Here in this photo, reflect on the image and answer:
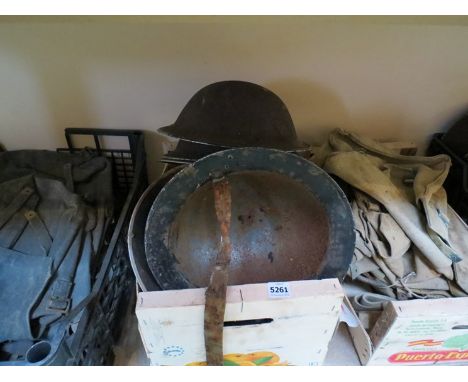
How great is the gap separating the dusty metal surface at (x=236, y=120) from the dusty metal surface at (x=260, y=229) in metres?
0.09

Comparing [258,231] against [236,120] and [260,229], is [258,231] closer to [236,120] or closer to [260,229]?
[260,229]

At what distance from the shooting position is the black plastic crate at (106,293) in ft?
1.88

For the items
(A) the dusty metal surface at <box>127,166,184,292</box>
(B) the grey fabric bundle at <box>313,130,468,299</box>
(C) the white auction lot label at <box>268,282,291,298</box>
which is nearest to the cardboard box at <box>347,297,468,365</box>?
(B) the grey fabric bundle at <box>313,130,468,299</box>

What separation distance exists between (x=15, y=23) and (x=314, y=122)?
32.2 inches

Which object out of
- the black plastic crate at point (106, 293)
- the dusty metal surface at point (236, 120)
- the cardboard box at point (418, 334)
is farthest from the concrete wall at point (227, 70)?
the cardboard box at point (418, 334)

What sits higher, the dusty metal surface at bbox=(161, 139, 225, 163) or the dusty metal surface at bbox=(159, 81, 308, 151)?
the dusty metal surface at bbox=(159, 81, 308, 151)

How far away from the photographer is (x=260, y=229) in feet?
1.91

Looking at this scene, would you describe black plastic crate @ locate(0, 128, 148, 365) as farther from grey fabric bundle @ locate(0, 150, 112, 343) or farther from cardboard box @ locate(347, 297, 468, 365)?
cardboard box @ locate(347, 297, 468, 365)

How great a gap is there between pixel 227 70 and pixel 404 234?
0.59 metres

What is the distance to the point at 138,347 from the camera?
0.76 meters

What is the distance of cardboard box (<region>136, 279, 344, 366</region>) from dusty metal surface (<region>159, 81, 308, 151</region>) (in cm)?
29

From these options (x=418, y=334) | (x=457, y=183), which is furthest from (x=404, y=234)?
(x=457, y=183)

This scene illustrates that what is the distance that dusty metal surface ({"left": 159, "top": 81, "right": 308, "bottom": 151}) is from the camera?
627mm

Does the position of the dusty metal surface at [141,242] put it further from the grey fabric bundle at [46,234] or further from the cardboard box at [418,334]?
the cardboard box at [418,334]
